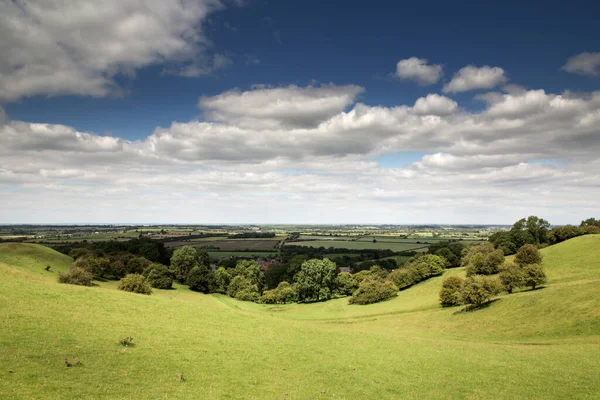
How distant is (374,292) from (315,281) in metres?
20.3

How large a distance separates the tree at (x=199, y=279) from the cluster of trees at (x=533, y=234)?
96230 mm

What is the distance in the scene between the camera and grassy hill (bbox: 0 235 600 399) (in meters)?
17.9

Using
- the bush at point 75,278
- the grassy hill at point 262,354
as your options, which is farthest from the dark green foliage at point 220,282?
the grassy hill at point 262,354

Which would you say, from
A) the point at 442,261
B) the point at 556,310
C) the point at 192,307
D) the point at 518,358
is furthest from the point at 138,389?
the point at 442,261

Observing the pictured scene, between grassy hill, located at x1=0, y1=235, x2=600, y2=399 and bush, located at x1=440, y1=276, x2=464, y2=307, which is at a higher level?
grassy hill, located at x1=0, y1=235, x2=600, y2=399

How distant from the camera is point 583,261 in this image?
68.1 meters

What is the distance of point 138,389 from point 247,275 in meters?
94.1

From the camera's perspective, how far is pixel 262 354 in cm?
2691

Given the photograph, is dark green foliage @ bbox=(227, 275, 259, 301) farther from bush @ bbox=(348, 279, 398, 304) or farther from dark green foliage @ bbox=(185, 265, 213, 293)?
bush @ bbox=(348, 279, 398, 304)

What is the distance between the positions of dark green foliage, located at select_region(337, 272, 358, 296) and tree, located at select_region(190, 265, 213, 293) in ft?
135

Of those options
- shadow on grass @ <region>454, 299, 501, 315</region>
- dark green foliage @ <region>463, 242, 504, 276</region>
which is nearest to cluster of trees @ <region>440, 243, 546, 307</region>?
shadow on grass @ <region>454, 299, 501, 315</region>

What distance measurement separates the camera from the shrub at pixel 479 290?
174 feet

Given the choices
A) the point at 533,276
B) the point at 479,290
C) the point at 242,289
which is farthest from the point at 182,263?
the point at 533,276

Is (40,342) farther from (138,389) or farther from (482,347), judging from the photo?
(482,347)
